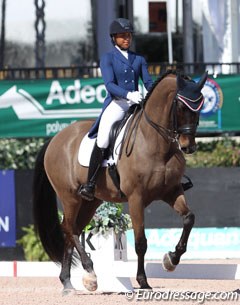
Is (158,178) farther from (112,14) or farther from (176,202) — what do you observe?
(112,14)

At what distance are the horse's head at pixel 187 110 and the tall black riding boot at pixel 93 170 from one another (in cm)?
98

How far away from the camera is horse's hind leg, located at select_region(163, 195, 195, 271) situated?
27.7 ft

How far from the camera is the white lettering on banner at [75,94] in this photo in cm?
1392

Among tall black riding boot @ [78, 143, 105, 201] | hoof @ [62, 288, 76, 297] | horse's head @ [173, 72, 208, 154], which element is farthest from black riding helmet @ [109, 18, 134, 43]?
hoof @ [62, 288, 76, 297]

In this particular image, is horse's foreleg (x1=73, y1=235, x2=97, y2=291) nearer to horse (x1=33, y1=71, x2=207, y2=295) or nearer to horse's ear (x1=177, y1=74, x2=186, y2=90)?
horse (x1=33, y1=71, x2=207, y2=295)

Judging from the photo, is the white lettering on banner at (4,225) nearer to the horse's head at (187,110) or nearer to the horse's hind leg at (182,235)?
the horse's hind leg at (182,235)

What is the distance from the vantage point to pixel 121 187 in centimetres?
873

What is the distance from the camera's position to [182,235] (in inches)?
333

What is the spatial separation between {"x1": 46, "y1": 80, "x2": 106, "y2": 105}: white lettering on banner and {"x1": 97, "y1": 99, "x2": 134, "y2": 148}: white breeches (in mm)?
4843

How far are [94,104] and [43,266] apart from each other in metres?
4.56

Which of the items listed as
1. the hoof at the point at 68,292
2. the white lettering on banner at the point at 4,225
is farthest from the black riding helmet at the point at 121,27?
the white lettering on banner at the point at 4,225

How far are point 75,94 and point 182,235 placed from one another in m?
5.81

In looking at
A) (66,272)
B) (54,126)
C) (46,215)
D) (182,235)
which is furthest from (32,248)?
(182,235)

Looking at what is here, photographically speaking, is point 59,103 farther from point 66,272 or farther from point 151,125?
point 151,125
